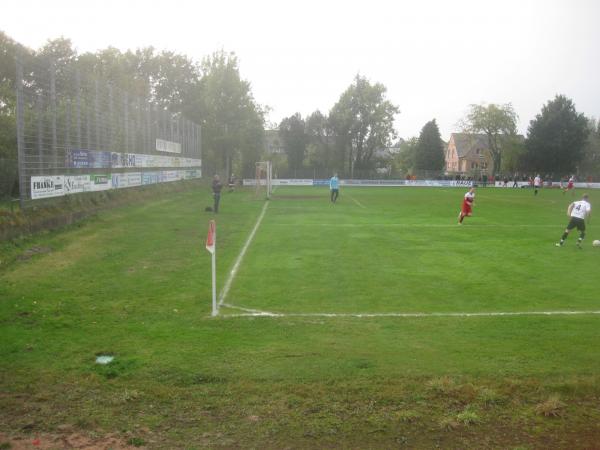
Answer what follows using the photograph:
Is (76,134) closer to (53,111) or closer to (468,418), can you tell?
(53,111)

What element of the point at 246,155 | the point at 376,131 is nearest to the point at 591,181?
the point at 376,131

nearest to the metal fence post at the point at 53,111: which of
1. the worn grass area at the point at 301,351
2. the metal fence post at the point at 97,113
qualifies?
the metal fence post at the point at 97,113

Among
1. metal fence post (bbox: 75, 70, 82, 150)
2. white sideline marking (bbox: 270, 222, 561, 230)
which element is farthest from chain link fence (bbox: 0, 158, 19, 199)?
white sideline marking (bbox: 270, 222, 561, 230)

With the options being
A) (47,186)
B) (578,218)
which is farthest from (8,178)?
(578,218)

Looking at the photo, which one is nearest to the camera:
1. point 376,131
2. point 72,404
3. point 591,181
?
point 72,404

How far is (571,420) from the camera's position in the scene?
5.39m

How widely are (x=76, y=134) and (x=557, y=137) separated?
242 ft

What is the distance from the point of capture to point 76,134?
21281mm

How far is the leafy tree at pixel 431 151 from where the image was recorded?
278ft

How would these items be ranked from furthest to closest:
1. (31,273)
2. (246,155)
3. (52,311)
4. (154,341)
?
(246,155) < (31,273) < (52,311) < (154,341)

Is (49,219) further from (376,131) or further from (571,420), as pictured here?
(376,131)

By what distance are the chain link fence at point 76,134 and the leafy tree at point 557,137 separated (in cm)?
6310

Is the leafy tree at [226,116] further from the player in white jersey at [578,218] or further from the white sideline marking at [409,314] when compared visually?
the white sideline marking at [409,314]

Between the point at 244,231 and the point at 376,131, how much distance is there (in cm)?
6878
